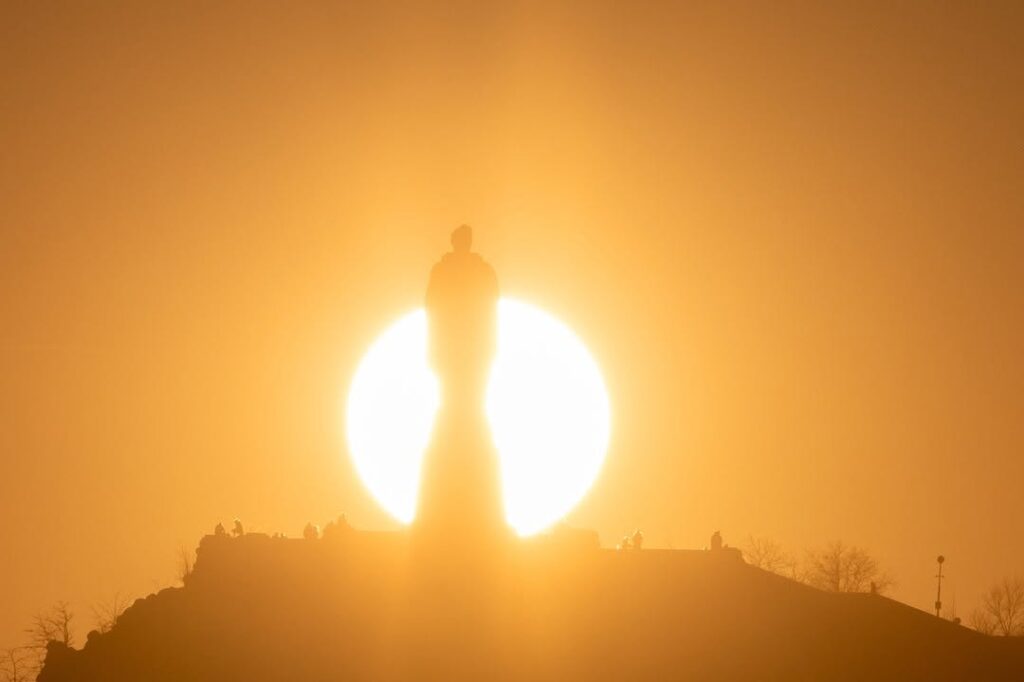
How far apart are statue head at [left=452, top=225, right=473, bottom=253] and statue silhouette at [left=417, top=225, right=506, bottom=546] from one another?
3 cm

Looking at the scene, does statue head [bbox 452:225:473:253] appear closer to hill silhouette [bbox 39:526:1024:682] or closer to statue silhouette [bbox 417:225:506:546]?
statue silhouette [bbox 417:225:506:546]

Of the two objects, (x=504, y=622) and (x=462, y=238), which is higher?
(x=462, y=238)

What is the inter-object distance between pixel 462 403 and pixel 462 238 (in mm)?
4262

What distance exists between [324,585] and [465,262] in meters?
10.6

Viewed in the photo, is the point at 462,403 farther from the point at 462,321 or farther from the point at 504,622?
the point at 504,622

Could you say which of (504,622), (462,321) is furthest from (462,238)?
(504,622)

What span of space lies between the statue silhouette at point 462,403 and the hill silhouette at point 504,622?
79cm

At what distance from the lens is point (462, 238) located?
42.4m

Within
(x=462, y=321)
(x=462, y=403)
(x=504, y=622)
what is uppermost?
(x=462, y=321)

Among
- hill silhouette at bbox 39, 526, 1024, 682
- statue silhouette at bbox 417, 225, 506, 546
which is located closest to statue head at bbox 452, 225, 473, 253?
statue silhouette at bbox 417, 225, 506, 546

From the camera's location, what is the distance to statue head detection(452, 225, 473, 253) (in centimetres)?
4238

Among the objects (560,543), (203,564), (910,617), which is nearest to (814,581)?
(910,617)

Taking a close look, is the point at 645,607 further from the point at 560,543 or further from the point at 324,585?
the point at 324,585

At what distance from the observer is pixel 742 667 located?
45094 mm
